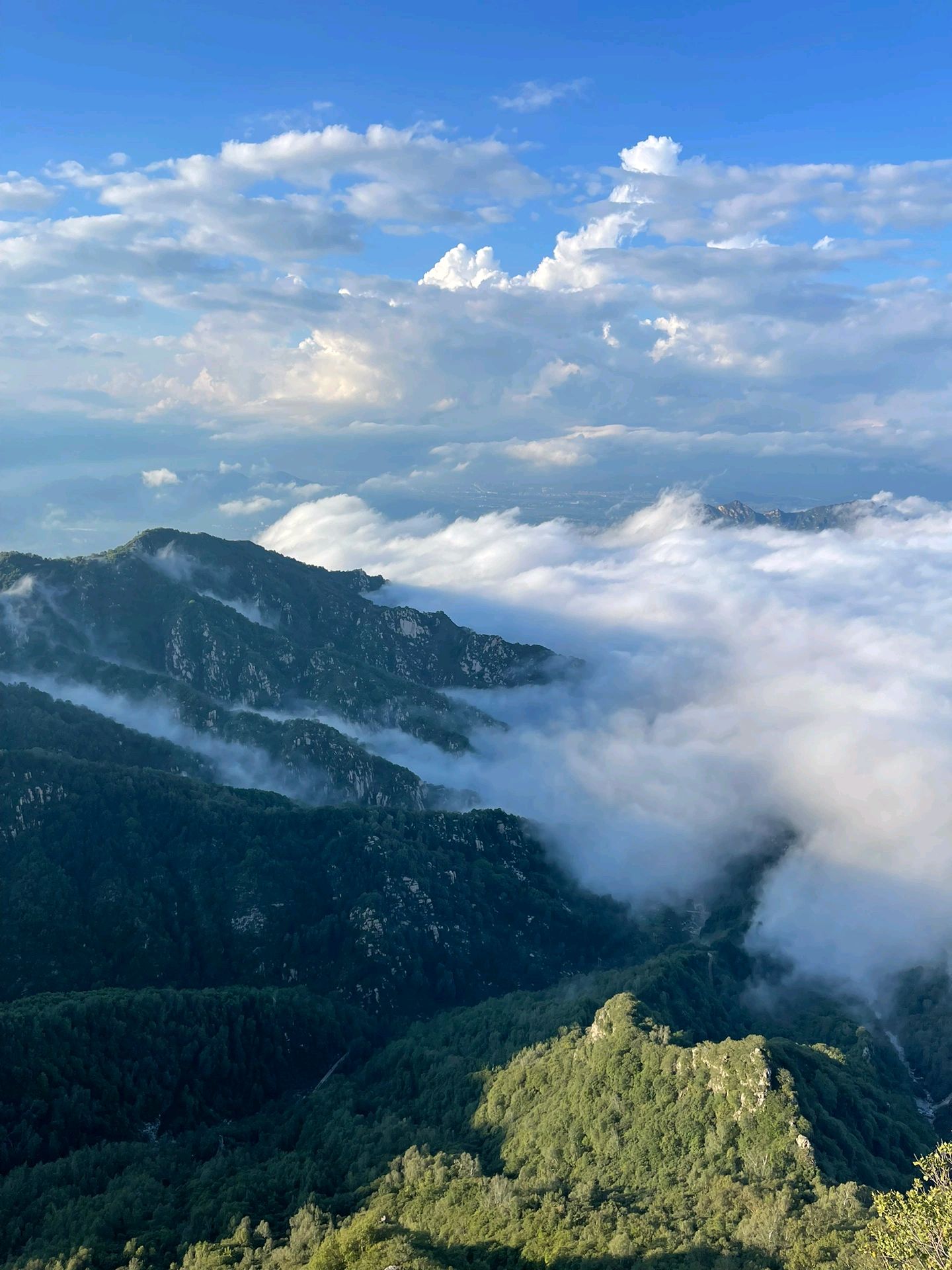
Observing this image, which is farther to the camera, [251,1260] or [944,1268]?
[251,1260]

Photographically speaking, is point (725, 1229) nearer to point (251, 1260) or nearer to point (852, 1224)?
point (852, 1224)

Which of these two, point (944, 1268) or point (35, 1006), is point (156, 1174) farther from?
point (944, 1268)

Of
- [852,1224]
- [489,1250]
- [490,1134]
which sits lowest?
[490,1134]

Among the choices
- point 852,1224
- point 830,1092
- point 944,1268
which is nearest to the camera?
point 944,1268

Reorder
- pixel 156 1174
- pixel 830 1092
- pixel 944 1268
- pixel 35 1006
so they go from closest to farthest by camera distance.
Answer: pixel 944 1268
pixel 156 1174
pixel 830 1092
pixel 35 1006

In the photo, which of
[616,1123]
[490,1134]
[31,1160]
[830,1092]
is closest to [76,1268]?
[31,1160]

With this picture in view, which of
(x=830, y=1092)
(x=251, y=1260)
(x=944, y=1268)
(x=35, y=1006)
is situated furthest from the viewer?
(x=35, y=1006)

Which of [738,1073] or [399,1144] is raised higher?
[738,1073]

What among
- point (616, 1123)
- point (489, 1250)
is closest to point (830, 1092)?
point (616, 1123)

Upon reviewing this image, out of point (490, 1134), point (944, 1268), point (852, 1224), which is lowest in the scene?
point (490, 1134)
